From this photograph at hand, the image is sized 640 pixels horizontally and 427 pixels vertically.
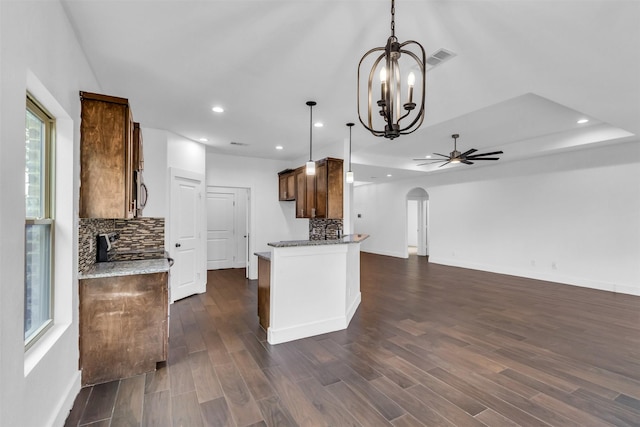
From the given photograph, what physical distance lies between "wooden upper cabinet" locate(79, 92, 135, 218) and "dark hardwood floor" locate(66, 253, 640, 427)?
1.50 metres

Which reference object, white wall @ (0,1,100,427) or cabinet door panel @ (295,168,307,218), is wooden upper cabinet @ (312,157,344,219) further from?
white wall @ (0,1,100,427)

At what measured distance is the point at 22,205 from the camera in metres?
1.47

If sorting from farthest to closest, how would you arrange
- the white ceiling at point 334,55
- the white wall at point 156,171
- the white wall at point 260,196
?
1. the white wall at point 260,196
2. the white wall at point 156,171
3. the white ceiling at point 334,55

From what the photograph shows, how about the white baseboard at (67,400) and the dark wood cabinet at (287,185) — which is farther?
the dark wood cabinet at (287,185)

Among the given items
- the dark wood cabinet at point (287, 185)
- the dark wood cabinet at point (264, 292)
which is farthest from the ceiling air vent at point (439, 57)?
the dark wood cabinet at point (287, 185)

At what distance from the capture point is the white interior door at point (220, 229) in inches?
315

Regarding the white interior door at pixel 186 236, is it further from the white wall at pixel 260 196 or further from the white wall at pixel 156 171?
the white wall at pixel 260 196

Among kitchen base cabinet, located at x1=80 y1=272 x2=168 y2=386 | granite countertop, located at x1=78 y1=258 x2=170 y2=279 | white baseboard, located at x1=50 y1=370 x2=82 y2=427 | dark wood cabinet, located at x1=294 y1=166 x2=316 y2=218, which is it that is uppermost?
dark wood cabinet, located at x1=294 y1=166 x2=316 y2=218

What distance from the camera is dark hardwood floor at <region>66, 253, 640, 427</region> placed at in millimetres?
2158

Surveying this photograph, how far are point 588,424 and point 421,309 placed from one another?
2.59 metres

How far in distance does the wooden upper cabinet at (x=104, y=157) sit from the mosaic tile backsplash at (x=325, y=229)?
3.44 meters

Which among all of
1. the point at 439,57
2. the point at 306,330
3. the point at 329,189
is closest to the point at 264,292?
the point at 306,330

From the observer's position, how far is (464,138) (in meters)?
5.88

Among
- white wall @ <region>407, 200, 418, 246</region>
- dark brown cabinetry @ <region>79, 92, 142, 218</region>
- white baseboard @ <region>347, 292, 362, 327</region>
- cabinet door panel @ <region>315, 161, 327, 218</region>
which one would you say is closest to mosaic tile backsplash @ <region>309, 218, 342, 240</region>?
cabinet door panel @ <region>315, 161, 327, 218</region>
